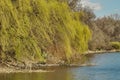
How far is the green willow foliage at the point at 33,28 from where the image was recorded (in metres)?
31.8

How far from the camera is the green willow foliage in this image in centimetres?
3177

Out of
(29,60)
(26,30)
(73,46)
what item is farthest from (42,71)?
(73,46)

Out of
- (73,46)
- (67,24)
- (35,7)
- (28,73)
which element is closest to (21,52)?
(28,73)

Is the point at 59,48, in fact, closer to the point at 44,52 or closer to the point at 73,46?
the point at 44,52

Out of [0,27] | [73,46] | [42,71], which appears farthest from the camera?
[73,46]

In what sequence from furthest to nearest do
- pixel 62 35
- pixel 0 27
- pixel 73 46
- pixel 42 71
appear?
1. pixel 73 46
2. pixel 62 35
3. pixel 42 71
4. pixel 0 27

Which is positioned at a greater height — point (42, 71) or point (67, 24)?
point (67, 24)

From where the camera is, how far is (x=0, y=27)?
31438mm

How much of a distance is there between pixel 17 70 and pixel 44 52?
5.07 meters

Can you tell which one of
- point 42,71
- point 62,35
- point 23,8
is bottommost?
point 42,71

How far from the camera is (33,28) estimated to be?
111 ft

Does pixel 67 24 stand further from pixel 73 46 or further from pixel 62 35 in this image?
pixel 73 46

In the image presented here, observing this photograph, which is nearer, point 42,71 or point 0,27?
point 0,27

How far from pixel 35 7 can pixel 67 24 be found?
455 centimetres
